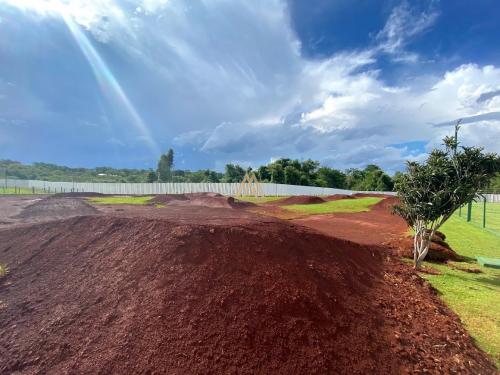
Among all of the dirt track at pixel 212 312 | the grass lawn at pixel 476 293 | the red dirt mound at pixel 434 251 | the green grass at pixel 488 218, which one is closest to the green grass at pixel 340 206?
the green grass at pixel 488 218

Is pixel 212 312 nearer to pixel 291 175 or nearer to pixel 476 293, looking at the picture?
pixel 476 293

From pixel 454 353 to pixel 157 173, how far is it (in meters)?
63.9

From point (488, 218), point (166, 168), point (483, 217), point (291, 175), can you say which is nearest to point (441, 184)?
point (483, 217)

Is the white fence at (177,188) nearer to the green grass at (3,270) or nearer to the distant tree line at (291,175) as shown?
the distant tree line at (291,175)

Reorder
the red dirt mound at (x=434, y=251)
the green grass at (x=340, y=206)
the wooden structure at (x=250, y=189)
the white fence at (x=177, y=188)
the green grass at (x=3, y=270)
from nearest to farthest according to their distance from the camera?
1. the green grass at (x=3, y=270)
2. the red dirt mound at (x=434, y=251)
3. the green grass at (x=340, y=206)
4. the wooden structure at (x=250, y=189)
5. the white fence at (x=177, y=188)

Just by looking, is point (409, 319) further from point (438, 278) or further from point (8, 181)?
point (8, 181)

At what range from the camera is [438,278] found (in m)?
8.28

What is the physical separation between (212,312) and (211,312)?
13 mm

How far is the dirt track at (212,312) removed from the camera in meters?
3.74

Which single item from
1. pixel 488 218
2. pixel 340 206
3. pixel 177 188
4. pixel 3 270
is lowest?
pixel 488 218

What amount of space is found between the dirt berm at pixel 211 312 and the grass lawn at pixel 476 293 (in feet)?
1.10

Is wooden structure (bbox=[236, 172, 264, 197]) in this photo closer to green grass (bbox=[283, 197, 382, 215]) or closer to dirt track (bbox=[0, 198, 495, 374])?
green grass (bbox=[283, 197, 382, 215])

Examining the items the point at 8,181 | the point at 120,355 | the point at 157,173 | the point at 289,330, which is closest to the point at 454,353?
the point at 289,330

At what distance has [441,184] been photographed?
27.4 feet
